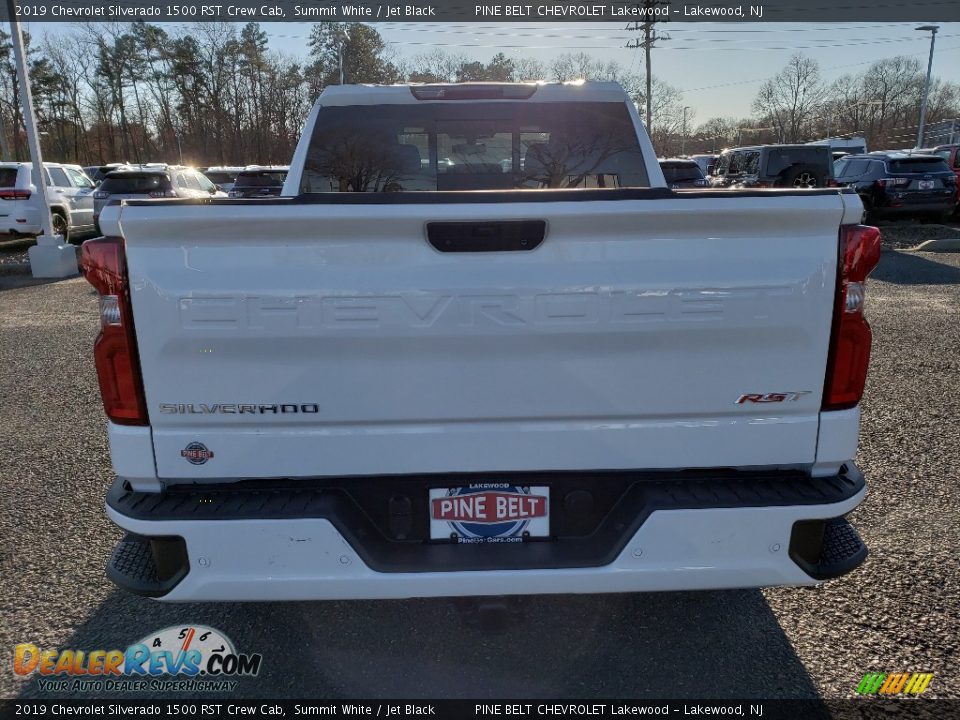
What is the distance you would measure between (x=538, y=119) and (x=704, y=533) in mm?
2817

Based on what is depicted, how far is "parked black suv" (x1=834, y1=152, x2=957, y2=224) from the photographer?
17.1 meters

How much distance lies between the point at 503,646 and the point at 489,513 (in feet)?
2.39

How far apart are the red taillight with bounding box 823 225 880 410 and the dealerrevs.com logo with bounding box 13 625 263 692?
7.35 ft

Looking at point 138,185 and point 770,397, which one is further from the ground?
point 138,185

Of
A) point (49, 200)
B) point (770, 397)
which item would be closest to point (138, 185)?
point (49, 200)

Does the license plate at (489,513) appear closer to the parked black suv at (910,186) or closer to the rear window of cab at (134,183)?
the rear window of cab at (134,183)

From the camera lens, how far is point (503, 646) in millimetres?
2670

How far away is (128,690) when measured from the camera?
2500 mm

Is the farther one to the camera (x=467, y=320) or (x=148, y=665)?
(x=148, y=665)

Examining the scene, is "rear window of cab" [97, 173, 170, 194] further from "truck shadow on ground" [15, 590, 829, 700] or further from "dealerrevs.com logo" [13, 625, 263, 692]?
"dealerrevs.com logo" [13, 625, 263, 692]

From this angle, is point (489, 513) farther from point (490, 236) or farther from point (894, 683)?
point (894, 683)

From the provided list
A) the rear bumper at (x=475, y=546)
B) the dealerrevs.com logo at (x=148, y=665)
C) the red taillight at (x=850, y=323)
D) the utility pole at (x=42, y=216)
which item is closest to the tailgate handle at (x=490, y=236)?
the rear bumper at (x=475, y=546)

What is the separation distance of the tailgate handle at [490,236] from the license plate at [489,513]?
75 centimetres

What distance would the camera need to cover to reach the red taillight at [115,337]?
6.68ft
